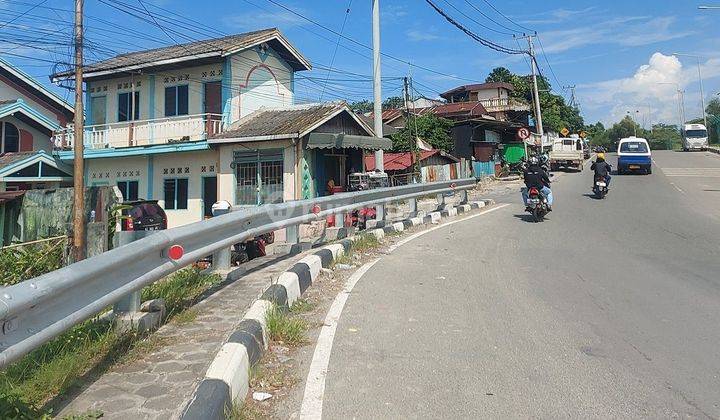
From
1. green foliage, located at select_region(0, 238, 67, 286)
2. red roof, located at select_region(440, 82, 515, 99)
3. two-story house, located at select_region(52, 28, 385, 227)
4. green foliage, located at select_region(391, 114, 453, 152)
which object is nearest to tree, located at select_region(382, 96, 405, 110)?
red roof, located at select_region(440, 82, 515, 99)

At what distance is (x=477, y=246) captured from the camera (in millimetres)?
9859

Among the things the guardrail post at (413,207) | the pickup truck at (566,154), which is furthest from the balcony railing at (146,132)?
the pickup truck at (566,154)

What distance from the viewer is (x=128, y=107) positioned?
2303 cm

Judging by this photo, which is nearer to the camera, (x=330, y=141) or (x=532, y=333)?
(x=532, y=333)

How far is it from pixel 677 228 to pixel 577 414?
10.2 meters

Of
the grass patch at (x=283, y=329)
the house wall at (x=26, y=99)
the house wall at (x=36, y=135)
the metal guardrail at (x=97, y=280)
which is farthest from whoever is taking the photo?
the house wall at (x=26, y=99)

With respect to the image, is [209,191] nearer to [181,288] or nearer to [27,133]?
[27,133]

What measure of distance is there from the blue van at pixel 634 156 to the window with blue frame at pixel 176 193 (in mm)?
23024

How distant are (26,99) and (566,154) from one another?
31.4 m

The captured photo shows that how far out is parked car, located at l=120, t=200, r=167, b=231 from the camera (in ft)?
44.7

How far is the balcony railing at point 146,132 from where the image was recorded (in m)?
20.5

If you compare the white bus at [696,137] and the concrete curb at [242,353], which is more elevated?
the white bus at [696,137]

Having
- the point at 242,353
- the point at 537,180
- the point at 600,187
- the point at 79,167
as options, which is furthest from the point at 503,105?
the point at 242,353

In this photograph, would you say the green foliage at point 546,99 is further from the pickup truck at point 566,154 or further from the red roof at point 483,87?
the pickup truck at point 566,154
